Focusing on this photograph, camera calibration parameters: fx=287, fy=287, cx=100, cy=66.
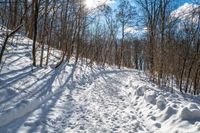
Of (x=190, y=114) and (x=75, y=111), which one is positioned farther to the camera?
(x=75, y=111)

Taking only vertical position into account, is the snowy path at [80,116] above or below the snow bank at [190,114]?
below

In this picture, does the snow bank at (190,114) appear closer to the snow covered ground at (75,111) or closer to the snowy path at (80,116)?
the snow covered ground at (75,111)

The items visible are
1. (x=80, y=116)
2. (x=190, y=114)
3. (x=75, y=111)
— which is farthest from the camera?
(x=75, y=111)

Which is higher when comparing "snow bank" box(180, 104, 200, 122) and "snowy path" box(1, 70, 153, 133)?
"snow bank" box(180, 104, 200, 122)

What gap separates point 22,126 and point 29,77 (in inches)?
168

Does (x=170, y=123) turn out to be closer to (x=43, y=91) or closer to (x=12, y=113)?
(x=12, y=113)

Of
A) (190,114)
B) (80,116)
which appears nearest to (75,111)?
(80,116)

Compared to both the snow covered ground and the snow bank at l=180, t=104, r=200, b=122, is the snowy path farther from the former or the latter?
the snow bank at l=180, t=104, r=200, b=122

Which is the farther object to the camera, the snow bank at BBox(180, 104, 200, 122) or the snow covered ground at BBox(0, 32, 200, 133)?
the snow bank at BBox(180, 104, 200, 122)

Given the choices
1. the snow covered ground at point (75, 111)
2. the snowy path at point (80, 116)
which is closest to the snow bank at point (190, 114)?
the snow covered ground at point (75, 111)

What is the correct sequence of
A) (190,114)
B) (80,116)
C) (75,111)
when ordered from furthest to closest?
(75,111) < (80,116) < (190,114)

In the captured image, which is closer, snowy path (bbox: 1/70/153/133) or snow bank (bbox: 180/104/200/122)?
snowy path (bbox: 1/70/153/133)

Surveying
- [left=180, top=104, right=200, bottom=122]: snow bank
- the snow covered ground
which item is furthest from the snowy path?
[left=180, top=104, right=200, bottom=122]: snow bank

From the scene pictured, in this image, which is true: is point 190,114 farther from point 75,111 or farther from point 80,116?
point 75,111
